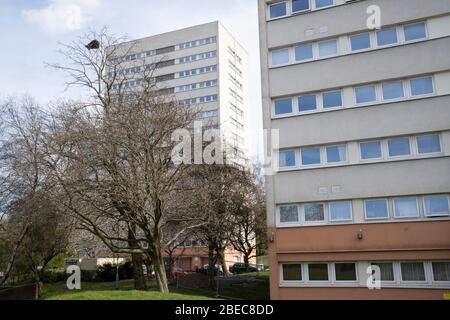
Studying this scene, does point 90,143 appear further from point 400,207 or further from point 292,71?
point 400,207

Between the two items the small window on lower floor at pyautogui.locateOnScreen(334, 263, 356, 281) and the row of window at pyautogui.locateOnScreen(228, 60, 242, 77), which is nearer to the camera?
the small window on lower floor at pyautogui.locateOnScreen(334, 263, 356, 281)

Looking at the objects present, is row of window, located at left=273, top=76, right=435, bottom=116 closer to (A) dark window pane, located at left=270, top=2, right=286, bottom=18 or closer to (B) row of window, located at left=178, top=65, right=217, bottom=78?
(A) dark window pane, located at left=270, top=2, right=286, bottom=18

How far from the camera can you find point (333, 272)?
20.1 meters

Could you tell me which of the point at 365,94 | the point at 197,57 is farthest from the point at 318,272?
the point at 197,57

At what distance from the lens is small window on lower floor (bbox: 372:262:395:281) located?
761 inches

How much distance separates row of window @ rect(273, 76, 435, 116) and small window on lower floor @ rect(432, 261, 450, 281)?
704cm

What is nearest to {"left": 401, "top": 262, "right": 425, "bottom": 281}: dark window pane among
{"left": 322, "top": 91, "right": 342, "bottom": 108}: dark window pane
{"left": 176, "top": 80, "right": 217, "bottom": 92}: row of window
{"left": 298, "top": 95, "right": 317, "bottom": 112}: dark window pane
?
{"left": 322, "top": 91, "right": 342, "bottom": 108}: dark window pane

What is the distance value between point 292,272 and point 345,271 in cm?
232

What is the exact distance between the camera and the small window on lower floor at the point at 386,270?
1933 cm

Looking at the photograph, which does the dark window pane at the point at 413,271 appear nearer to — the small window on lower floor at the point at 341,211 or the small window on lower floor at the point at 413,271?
the small window on lower floor at the point at 413,271

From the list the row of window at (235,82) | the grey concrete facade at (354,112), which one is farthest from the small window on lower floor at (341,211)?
the row of window at (235,82)

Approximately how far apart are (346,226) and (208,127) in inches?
359

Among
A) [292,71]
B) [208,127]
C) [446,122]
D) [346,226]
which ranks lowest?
[346,226]
